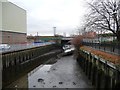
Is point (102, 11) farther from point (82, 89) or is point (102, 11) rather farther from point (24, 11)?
point (24, 11)

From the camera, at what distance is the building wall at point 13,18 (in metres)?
72.2

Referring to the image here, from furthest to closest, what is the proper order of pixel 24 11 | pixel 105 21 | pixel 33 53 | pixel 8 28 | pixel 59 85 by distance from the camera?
pixel 24 11 < pixel 8 28 < pixel 33 53 < pixel 105 21 < pixel 59 85

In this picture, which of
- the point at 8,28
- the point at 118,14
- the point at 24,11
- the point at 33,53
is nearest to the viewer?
the point at 118,14

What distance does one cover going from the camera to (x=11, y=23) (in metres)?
76.1

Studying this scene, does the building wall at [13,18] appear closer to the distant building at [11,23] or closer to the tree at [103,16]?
the distant building at [11,23]

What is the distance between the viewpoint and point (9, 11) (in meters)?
75.6

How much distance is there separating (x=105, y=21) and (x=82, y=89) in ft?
50.5

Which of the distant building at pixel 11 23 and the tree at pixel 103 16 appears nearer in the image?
the tree at pixel 103 16

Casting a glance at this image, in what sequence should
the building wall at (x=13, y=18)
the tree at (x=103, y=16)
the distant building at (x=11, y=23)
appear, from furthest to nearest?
A: the building wall at (x=13, y=18) → the distant building at (x=11, y=23) → the tree at (x=103, y=16)

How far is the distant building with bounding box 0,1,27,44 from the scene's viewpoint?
70356mm

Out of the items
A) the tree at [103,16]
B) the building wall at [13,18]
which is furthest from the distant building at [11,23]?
the tree at [103,16]

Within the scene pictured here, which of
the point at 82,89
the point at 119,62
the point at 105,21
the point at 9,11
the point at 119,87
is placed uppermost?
the point at 9,11

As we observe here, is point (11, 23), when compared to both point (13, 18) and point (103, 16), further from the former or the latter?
point (103, 16)

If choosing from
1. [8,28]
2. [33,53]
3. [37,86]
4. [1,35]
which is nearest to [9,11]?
→ [8,28]
